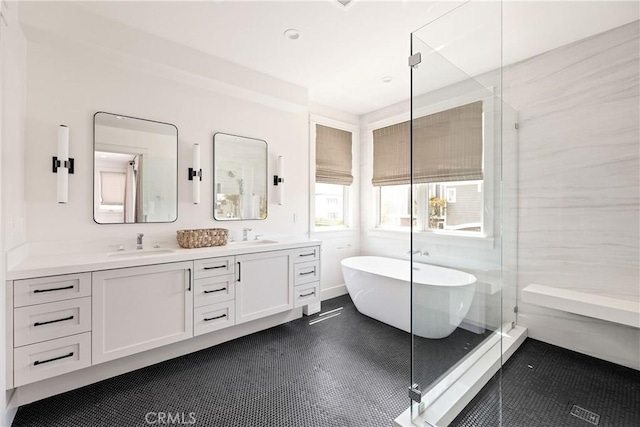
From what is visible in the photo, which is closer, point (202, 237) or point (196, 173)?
point (202, 237)

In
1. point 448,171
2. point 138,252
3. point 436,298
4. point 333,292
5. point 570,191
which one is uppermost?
point 448,171

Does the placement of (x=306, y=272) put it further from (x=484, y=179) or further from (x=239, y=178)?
(x=484, y=179)

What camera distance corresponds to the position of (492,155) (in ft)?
7.40

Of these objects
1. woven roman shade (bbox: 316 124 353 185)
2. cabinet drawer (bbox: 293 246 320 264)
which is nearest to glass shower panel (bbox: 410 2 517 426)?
cabinet drawer (bbox: 293 246 320 264)

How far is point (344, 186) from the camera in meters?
4.24

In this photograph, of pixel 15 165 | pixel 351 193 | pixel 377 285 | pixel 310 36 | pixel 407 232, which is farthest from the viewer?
pixel 351 193

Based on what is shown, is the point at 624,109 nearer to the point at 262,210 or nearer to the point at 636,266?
the point at 636,266

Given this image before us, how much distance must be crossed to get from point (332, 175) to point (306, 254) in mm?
1426

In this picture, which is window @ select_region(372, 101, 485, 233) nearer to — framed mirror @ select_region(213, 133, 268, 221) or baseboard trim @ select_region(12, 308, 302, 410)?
framed mirror @ select_region(213, 133, 268, 221)

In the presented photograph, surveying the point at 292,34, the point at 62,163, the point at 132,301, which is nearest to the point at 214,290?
the point at 132,301

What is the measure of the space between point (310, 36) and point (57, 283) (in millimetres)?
2543

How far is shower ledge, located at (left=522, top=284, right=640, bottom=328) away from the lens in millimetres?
1979

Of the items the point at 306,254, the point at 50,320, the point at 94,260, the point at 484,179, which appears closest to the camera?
the point at 50,320

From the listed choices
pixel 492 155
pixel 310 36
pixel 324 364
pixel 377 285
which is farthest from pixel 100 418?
pixel 492 155
